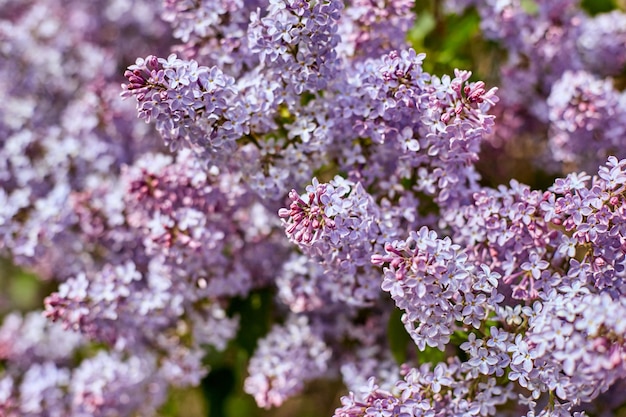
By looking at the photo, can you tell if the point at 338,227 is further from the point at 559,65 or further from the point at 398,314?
the point at 559,65

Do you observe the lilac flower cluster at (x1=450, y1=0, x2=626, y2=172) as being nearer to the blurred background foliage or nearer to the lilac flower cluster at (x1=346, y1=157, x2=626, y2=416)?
the blurred background foliage

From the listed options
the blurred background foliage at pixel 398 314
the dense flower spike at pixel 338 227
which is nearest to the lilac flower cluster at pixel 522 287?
the dense flower spike at pixel 338 227

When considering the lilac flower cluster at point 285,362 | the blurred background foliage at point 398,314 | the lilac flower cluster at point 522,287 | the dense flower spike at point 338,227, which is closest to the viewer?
the lilac flower cluster at point 522,287

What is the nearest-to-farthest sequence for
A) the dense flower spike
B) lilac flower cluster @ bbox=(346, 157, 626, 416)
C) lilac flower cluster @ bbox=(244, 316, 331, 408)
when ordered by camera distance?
1. lilac flower cluster @ bbox=(346, 157, 626, 416)
2. the dense flower spike
3. lilac flower cluster @ bbox=(244, 316, 331, 408)

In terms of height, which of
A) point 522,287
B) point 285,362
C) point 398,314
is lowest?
point 285,362

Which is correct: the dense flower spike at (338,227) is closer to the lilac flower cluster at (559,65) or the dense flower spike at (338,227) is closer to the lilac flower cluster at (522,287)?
the lilac flower cluster at (522,287)

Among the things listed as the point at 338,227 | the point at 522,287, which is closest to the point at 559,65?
the point at 522,287

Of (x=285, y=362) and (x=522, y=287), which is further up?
(x=522, y=287)

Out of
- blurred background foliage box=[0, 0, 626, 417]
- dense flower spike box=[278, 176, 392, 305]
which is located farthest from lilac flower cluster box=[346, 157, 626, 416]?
blurred background foliage box=[0, 0, 626, 417]
